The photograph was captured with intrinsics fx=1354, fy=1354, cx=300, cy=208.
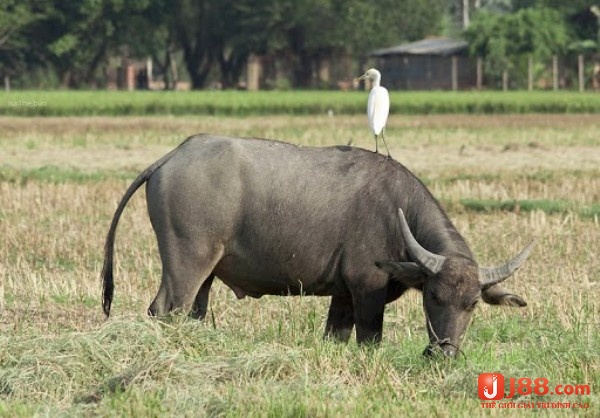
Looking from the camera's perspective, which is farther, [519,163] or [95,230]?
[519,163]

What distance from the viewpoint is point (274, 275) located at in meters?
8.59

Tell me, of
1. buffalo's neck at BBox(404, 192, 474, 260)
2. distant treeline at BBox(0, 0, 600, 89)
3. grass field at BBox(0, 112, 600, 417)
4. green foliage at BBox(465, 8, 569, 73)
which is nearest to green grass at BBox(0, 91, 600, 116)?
green foliage at BBox(465, 8, 569, 73)

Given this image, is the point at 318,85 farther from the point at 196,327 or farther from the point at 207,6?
the point at 196,327

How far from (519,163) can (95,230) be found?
37.3 ft

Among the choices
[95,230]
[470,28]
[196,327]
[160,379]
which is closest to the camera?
[160,379]

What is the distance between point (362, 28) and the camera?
227ft

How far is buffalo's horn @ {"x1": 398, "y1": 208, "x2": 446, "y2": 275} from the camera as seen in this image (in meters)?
7.84

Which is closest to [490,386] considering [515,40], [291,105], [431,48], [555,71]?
[291,105]

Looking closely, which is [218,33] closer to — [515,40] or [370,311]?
[515,40]

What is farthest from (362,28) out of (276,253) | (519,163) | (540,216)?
(276,253)

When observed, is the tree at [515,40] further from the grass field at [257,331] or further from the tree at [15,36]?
the grass field at [257,331]

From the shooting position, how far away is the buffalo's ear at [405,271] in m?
7.91

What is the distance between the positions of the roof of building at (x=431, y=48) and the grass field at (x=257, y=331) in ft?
150

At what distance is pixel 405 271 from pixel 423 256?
161 millimetres
